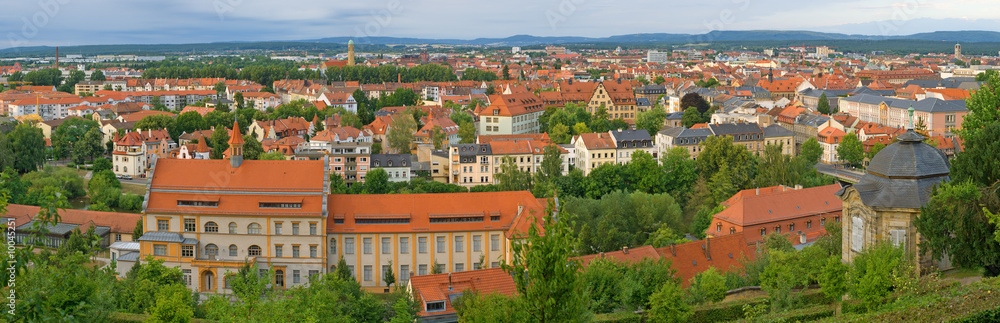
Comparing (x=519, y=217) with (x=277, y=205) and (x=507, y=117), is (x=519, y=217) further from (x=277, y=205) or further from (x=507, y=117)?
(x=507, y=117)

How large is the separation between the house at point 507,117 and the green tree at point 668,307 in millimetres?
65939

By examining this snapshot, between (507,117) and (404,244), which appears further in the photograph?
(507,117)

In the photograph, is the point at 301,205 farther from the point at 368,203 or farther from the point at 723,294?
the point at 723,294

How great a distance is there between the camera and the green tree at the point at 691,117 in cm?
9244

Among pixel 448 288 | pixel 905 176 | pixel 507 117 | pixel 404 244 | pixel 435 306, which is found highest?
pixel 905 176

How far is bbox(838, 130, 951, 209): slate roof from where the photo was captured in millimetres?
24609

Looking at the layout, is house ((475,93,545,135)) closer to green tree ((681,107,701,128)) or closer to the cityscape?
the cityscape

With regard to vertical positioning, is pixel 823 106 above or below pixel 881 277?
above

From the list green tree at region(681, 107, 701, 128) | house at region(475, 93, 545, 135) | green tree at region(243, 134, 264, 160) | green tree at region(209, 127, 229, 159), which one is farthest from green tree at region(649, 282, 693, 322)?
green tree at region(681, 107, 701, 128)

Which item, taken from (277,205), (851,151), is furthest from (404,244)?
(851,151)

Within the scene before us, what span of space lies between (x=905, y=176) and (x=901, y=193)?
0.46 metres

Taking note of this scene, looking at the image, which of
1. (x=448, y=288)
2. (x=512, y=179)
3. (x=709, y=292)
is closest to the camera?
(x=709, y=292)

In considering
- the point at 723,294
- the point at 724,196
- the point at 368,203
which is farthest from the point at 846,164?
the point at 723,294

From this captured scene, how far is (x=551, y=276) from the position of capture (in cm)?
1518
